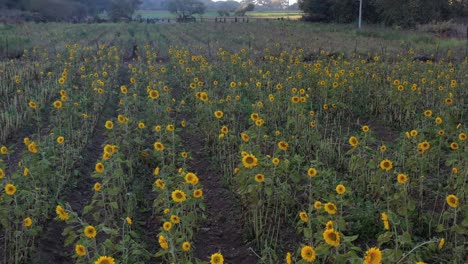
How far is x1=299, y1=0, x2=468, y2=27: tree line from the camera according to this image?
104 feet

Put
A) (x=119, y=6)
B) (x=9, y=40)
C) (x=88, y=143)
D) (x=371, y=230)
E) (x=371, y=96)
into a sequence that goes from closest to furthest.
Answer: (x=371, y=230)
(x=88, y=143)
(x=371, y=96)
(x=9, y=40)
(x=119, y=6)

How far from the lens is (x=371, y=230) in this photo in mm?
4383

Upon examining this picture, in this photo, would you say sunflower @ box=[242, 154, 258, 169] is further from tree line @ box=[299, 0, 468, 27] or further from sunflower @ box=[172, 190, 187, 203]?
tree line @ box=[299, 0, 468, 27]

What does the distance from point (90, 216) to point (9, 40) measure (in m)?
15.9

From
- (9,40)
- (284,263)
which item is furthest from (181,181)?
(9,40)

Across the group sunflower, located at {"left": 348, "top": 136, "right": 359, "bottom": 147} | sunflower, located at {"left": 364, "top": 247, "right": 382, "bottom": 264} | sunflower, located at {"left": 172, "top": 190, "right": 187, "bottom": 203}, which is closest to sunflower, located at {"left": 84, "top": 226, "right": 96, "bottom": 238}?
sunflower, located at {"left": 172, "top": 190, "right": 187, "bottom": 203}

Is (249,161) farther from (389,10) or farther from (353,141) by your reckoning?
(389,10)

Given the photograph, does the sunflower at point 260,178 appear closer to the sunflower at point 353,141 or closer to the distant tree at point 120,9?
the sunflower at point 353,141

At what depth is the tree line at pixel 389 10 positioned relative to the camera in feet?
104

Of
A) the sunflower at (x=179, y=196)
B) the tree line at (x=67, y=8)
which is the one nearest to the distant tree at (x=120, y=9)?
the tree line at (x=67, y=8)

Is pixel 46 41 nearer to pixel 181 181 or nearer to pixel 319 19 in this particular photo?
pixel 181 181

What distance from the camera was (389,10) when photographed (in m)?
32.7

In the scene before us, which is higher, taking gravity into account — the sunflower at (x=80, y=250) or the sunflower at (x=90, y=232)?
the sunflower at (x=90, y=232)

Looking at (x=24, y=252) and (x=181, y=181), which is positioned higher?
(x=181, y=181)
